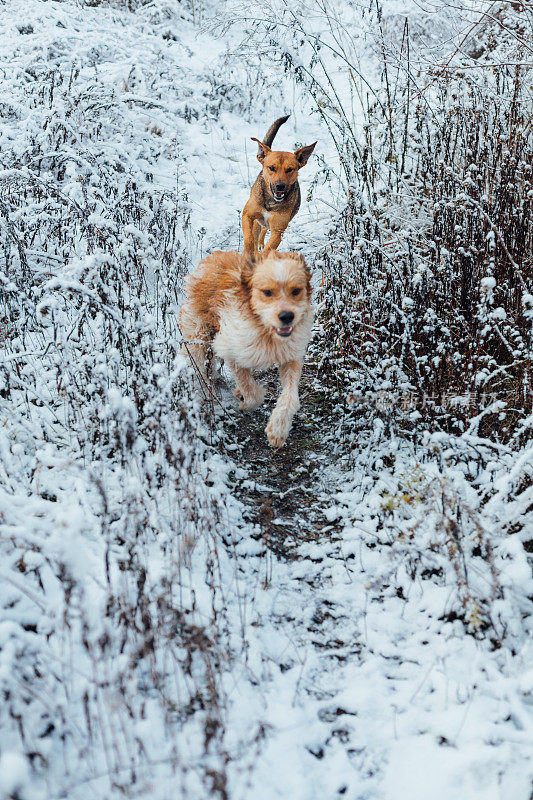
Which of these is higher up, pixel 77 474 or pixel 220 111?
pixel 220 111

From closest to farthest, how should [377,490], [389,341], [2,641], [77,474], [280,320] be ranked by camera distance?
[2,641] → [77,474] → [377,490] → [280,320] → [389,341]

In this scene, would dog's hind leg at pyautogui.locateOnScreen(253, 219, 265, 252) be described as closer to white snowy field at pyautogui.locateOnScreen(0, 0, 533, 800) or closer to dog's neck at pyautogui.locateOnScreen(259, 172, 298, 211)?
dog's neck at pyautogui.locateOnScreen(259, 172, 298, 211)

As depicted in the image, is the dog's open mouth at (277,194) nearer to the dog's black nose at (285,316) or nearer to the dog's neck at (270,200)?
the dog's neck at (270,200)

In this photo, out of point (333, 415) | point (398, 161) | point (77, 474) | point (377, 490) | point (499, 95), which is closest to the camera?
point (77, 474)

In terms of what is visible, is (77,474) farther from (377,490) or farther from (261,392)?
(261,392)

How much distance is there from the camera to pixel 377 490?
320cm

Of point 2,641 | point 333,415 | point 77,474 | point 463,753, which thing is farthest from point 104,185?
point 463,753

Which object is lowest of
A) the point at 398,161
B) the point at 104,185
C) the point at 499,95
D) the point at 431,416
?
the point at 431,416

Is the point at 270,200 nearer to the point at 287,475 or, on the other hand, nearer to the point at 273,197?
the point at 273,197

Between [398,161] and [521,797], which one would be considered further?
[398,161]

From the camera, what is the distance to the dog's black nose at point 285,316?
363cm

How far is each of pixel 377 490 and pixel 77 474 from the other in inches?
64.0

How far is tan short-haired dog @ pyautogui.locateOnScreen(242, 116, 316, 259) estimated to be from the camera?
6.03m

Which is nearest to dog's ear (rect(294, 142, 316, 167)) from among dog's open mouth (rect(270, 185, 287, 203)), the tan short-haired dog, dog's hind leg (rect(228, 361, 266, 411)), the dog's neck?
the tan short-haired dog
